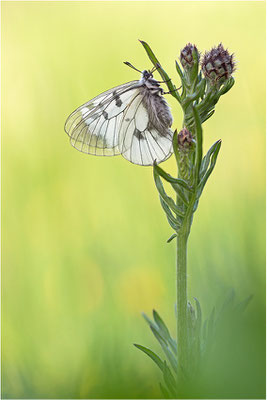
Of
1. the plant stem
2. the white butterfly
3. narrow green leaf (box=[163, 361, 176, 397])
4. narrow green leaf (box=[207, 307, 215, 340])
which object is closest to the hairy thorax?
the white butterfly

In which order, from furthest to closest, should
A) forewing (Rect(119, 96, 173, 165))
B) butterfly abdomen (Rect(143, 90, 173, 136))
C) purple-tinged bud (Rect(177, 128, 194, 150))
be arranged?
forewing (Rect(119, 96, 173, 165)), butterfly abdomen (Rect(143, 90, 173, 136)), purple-tinged bud (Rect(177, 128, 194, 150))

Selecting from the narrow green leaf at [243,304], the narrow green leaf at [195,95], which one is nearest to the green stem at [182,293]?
the narrow green leaf at [243,304]

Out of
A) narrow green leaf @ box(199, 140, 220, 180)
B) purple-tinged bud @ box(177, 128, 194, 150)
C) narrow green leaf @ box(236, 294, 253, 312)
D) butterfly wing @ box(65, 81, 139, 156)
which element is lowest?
narrow green leaf @ box(236, 294, 253, 312)

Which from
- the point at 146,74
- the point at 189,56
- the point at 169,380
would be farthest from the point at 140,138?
the point at 169,380

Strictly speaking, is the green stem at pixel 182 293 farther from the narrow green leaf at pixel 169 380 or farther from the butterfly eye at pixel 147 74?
the butterfly eye at pixel 147 74

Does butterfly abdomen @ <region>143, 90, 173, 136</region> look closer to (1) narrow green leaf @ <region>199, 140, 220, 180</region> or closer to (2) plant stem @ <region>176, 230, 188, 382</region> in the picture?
(1) narrow green leaf @ <region>199, 140, 220, 180</region>

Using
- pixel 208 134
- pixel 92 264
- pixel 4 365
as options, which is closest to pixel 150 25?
pixel 208 134
